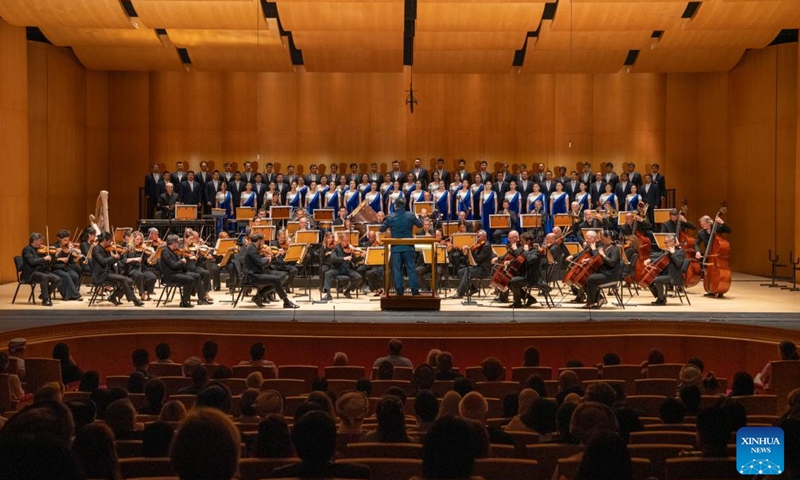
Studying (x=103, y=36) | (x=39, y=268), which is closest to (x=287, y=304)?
(x=39, y=268)

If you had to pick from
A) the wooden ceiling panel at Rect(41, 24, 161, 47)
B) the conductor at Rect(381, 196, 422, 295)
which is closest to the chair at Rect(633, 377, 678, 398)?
the conductor at Rect(381, 196, 422, 295)

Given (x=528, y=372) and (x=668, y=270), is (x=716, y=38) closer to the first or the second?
(x=668, y=270)

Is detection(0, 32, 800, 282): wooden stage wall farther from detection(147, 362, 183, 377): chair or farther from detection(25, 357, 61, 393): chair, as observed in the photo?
detection(25, 357, 61, 393): chair

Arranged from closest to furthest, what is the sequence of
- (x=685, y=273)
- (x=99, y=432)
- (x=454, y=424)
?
1. (x=454, y=424)
2. (x=99, y=432)
3. (x=685, y=273)

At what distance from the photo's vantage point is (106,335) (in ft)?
32.9

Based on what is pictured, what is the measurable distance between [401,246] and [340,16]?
6.45 metres

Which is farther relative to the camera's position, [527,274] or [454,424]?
[527,274]

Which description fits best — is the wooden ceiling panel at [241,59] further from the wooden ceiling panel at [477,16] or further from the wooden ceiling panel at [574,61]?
the wooden ceiling panel at [574,61]

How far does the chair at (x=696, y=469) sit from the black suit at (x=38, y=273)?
449 inches

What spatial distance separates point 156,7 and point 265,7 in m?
2.09

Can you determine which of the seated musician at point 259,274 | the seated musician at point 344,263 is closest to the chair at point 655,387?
the seated musician at point 259,274

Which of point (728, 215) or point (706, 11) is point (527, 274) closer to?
point (706, 11)

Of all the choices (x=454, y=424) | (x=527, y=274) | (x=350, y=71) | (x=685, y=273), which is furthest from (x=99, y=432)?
(x=350, y=71)

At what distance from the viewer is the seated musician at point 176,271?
1327 cm
